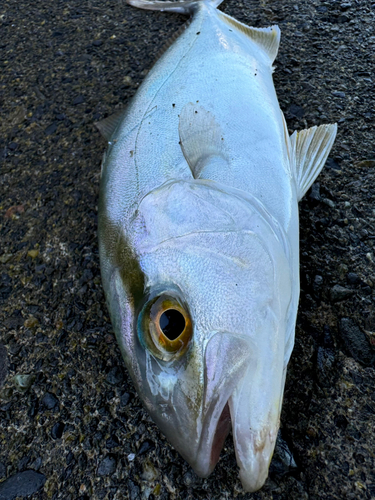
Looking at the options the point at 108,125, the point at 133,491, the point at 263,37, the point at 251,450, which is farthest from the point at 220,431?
the point at 263,37

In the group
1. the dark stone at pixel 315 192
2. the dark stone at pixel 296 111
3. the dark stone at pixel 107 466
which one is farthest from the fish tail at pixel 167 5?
the dark stone at pixel 107 466

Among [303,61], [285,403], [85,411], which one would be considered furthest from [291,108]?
[85,411]

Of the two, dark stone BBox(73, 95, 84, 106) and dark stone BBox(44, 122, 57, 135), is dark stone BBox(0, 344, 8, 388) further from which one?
dark stone BBox(73, 95, 84, 106)

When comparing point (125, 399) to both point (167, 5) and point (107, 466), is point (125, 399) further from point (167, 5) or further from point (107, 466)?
point (167, 5)

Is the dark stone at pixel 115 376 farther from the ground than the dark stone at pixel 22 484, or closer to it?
farther from the ground

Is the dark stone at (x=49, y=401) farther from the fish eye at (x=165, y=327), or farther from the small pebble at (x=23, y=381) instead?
the fish eye at (x=165, y=327)

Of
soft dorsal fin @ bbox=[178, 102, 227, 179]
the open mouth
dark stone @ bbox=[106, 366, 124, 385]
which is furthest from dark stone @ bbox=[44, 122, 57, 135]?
the open mouth
